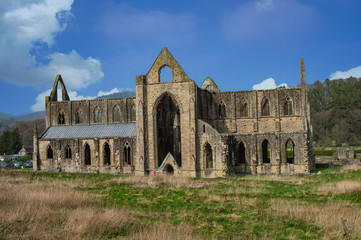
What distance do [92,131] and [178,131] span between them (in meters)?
10.8

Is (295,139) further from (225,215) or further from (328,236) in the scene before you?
(328,236)

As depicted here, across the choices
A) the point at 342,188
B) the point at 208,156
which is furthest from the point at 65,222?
the point at 208,156

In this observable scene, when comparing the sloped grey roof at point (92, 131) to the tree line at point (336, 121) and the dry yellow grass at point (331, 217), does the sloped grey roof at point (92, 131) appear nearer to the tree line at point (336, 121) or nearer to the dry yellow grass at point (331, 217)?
the dry yellow grass at point (331, 217)

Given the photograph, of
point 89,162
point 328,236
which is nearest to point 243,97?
point 89,162

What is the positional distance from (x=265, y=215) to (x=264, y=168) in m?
20.3

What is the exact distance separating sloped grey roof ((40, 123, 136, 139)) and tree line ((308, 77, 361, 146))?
56309 millimetres

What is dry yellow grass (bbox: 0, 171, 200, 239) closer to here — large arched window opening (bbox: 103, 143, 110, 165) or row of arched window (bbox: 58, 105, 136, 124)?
large arched window opening (bbox: 103, 143, 110, 165)

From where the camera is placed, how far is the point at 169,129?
123 ft

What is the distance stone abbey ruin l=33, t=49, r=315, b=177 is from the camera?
31688mm

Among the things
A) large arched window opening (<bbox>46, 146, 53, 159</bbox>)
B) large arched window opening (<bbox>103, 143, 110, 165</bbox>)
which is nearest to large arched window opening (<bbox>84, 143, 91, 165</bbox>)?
large arched window opening (<bbox>103, 143, 110, 165</bbox>)

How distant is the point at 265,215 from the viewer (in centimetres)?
1291

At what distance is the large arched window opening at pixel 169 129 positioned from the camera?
3647 centimetres

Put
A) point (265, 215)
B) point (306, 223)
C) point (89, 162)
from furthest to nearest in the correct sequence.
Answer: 1. point (89, 162)
2. point (265, 215)
3. point (306, 223)

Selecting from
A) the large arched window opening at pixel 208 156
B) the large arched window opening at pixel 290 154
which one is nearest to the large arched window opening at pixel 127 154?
the large arched window opening at pixel 208 156
